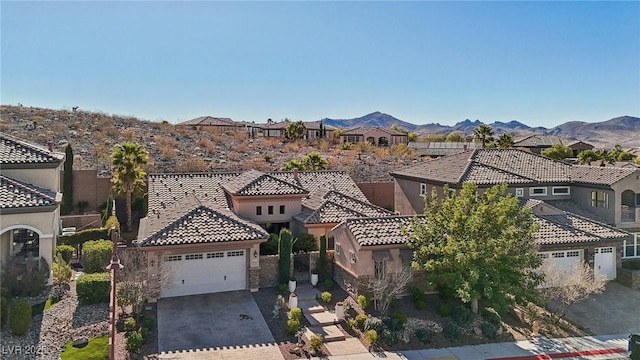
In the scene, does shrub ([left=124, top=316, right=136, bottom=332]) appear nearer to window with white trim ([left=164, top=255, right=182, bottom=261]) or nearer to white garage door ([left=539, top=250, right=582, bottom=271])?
window with white trim ([left=164, top=255, right=182, bottom=261])

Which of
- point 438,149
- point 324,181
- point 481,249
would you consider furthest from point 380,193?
point 438,149

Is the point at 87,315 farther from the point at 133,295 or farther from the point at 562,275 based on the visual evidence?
the point at 562,275

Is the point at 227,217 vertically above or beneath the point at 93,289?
above

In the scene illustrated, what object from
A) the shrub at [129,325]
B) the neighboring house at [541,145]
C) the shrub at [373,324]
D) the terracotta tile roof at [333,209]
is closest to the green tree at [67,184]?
the terracotta tile roof at [333,209]

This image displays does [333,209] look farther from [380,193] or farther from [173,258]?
[380,193]

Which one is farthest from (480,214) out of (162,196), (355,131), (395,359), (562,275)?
(355,131)

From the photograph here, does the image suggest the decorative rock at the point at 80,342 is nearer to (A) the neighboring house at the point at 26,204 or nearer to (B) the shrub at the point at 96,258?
(A) the neighboring house at the point at 26,204

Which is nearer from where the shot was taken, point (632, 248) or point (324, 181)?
point (632, 248)
